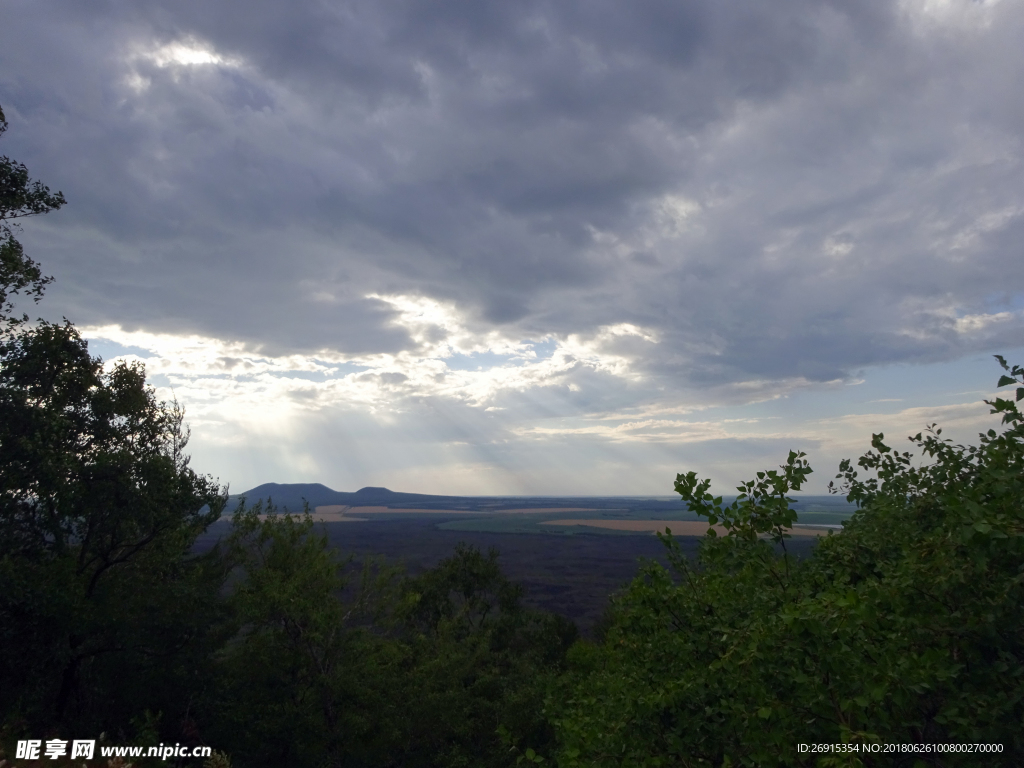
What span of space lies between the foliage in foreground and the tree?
17.2 metres

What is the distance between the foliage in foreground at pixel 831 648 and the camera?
15.5 ft

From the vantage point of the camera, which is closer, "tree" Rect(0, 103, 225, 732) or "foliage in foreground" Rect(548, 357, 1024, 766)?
"foliage in foreground" Rect(548, 357, 1024, 766)

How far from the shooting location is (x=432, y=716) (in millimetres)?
24719

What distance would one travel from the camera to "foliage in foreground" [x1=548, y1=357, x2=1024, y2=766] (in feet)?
15.5

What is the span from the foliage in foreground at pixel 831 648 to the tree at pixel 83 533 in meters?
17.2

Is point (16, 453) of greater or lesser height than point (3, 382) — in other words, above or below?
below

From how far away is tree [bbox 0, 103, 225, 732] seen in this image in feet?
54.9

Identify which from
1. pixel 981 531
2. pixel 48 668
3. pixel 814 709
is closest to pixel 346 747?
pixel 48 668

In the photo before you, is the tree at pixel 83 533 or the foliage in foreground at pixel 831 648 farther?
the tree at pixel 83 533

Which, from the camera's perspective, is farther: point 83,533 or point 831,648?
point 83,533

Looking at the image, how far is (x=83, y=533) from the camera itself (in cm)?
2077

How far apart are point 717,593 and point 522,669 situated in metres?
28.8

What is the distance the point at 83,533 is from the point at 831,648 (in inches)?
955

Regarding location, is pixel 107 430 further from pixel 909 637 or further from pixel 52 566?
pixel 909 637
